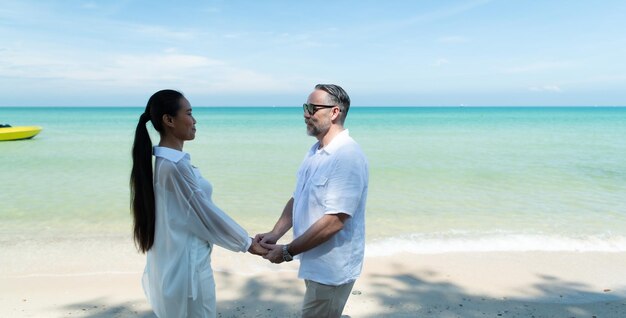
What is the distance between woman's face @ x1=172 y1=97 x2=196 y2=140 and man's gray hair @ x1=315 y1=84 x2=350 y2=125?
751 mm

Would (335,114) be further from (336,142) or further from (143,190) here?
(143,190)

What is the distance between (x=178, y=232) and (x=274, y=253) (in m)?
0.70

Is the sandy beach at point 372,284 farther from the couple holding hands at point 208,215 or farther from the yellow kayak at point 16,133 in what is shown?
the yellow kayak at point 16,133

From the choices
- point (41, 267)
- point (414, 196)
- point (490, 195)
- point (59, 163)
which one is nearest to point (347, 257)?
point (41, 267)

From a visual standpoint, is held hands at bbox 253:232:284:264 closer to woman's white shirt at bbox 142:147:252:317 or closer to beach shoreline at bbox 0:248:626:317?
woman's white shirt at bbox 142:147:252:317

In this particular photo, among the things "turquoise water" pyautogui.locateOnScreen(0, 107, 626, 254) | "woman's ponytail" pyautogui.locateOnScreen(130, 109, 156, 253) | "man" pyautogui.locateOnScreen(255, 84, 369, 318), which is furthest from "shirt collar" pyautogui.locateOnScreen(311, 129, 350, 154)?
"turquoise water" pyautogui.locateOnScreen(0, 107, 626, 254)

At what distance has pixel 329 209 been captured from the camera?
2582 mm

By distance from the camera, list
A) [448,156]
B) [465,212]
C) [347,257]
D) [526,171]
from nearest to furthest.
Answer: [347,257]
[465,212]
[526,171]
[448,156]

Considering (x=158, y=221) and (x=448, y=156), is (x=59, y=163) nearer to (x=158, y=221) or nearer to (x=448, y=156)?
(x=448, y=156)

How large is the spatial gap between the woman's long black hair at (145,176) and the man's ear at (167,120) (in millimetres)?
15

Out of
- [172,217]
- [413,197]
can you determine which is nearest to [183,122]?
[172,217]

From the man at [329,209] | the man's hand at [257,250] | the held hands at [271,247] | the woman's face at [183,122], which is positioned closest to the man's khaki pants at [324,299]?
the man at [329,209]

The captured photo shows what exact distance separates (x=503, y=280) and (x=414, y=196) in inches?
212

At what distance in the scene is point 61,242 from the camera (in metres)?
7.18
